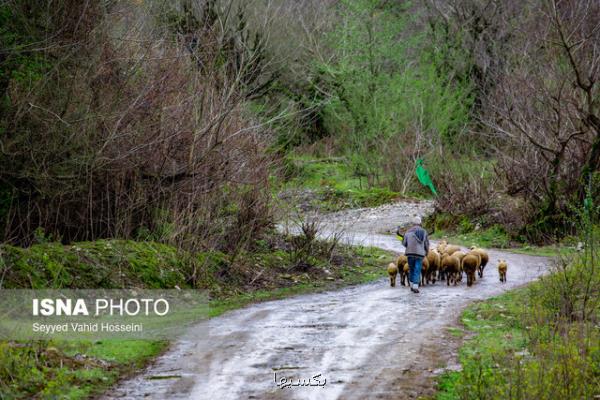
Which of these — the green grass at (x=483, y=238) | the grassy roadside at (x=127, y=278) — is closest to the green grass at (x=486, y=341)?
the grassy roadside at (x=127, y=278)

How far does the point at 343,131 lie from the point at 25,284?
32445mm

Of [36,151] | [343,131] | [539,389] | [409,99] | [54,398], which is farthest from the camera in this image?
[343,131]

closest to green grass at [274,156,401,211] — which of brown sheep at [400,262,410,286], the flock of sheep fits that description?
the flock of sheep

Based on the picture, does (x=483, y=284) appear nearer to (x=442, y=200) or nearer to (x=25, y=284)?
(x=25, y=284)

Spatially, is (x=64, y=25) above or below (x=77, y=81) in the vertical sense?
above

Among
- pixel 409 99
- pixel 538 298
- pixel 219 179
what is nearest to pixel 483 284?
pixel 538 298

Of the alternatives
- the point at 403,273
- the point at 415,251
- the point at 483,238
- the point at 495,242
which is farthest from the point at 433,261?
the point at 483,238

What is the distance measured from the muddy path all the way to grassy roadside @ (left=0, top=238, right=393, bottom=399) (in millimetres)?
522

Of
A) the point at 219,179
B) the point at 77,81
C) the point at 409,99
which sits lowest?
the point at 219,179

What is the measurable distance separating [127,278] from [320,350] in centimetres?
498

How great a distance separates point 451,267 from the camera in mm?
17562

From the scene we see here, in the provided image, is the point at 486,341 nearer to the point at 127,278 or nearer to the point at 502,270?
the point at 127,278

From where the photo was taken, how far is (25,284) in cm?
1288

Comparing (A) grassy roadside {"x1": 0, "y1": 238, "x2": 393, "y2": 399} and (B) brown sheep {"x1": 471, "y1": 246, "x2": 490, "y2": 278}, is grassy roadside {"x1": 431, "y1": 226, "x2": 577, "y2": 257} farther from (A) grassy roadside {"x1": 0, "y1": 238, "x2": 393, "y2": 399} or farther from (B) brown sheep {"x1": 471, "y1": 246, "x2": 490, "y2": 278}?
(B) brown sheep {"x1": 471, "y1": 246, "x2": 490, "y2": 278}
